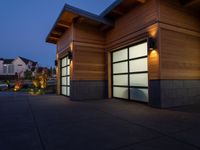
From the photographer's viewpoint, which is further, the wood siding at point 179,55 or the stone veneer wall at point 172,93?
the wood siding at point 179,55

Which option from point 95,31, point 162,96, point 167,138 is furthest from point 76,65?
point 167,138

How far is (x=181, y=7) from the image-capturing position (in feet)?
22.2

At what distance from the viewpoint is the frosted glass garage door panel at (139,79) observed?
691 centimetres

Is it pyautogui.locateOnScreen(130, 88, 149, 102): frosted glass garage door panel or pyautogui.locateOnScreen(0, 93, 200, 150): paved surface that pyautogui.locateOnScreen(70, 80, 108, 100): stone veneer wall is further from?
pyautogui.locateOnScreen(0, 93, 200, 150): paved surface

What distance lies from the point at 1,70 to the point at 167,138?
43269 millimetres

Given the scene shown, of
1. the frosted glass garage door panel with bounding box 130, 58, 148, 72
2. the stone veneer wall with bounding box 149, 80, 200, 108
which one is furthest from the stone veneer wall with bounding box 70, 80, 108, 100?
the stone veneer wall with bounding box 149, 80, 200, 108

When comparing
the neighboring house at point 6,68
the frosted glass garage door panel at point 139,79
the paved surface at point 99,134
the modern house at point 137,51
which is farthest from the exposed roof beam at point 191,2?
the neighboring house at point 6,68

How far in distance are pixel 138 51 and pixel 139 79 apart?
1319mm

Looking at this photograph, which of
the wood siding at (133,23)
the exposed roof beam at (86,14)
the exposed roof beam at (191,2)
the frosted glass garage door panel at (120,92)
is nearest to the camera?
the wood siding at (133,23)

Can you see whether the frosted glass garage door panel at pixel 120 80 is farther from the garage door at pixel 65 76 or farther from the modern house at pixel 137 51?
the garage door at pixel 65 76

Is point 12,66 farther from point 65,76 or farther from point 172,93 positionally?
point 172,93

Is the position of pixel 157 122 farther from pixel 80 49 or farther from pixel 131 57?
pixel 80 49

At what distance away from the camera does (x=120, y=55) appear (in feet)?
28.4

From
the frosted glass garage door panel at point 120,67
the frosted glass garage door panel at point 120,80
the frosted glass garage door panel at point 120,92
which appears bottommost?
the frosted glass garage door panel at point 120,92
